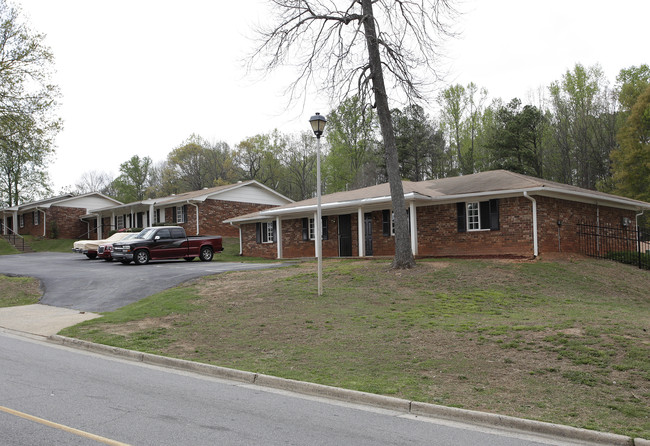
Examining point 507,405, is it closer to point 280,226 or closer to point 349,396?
point 349,396

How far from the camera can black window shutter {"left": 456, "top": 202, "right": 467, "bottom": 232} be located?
2123 cm

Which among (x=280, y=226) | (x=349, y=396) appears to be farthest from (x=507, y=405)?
(x=280, y=226)

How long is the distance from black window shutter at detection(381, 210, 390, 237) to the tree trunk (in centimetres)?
612

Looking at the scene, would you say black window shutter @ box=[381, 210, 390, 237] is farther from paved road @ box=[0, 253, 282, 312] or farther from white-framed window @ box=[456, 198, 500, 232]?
paved road @ box=[0, 253, 282, 312]

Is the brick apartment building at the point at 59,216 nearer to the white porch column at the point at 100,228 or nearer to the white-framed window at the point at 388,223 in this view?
the white porch column at the point at 100,228

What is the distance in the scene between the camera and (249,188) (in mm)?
40031

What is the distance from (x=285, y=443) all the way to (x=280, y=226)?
79.9 ft

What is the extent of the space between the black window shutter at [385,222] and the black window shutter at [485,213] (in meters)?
4.63

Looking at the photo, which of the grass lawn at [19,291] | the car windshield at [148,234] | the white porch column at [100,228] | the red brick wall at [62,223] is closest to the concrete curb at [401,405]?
the grass lawn at [19,291]

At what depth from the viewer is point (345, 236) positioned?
85.5ft

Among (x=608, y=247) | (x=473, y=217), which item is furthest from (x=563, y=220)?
(x=608, y=247)

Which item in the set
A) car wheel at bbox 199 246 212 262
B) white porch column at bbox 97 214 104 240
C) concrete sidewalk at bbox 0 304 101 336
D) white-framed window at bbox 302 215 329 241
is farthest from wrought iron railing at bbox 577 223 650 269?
white porch column at bbox 97 214 104 240

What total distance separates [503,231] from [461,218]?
197cm

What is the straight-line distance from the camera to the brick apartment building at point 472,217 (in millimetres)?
19438
